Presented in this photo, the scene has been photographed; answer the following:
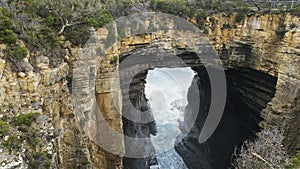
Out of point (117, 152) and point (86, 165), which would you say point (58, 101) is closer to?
point (86, 165)

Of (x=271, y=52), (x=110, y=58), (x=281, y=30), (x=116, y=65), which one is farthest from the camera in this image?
(x=271, y=52)

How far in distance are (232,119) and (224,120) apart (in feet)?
3.05

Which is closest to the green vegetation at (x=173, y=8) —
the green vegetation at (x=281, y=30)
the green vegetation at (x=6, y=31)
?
the green vegetation at (x=281, y=30)

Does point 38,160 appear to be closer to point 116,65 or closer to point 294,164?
point 116,65

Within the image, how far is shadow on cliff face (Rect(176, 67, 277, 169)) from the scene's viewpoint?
15594mm

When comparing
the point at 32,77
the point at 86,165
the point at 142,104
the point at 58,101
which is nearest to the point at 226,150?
the point at 142,104

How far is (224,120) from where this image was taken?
19.1 metres

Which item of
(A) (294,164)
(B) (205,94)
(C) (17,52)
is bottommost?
(B) (205,94)

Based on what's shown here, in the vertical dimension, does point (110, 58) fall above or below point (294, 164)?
above

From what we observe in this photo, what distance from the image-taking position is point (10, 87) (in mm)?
6273

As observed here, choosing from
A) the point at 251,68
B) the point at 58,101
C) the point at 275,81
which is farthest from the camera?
the point at 251,68

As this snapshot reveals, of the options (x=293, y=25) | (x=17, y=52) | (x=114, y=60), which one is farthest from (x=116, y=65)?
(x=293, y=25)

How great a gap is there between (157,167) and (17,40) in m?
14.1

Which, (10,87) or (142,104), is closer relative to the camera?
(10,87)
